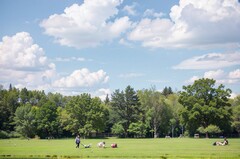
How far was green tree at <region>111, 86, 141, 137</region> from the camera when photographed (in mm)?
122125

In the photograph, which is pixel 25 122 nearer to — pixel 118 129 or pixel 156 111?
pixel 118 129

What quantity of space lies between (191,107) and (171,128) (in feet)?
113

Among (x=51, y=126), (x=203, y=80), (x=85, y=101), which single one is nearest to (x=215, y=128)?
(x=203, y=80)

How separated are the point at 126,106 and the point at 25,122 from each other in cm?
3814

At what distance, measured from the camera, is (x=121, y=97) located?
12362 centimetres

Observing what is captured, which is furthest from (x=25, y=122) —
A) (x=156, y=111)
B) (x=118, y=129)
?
(x=156, y=111)

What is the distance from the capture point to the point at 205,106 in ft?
326

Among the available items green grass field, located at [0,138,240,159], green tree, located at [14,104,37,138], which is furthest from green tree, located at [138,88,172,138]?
green grass field, located at [0,138,240,159]

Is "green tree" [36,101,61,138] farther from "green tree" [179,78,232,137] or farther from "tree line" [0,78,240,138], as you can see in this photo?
"green tree" [179,78,232,137]

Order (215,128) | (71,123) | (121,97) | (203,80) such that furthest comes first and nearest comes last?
(121,97) → (71,123) → (203,80) → (215,128)

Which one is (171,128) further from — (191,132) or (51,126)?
(51,126)

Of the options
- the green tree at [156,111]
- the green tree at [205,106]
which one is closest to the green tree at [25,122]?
the green tree at [156,111]

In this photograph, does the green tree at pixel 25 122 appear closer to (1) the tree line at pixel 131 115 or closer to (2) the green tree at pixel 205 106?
(1) the tree line at pixel 131 115

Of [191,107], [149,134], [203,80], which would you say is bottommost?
[149,134]
